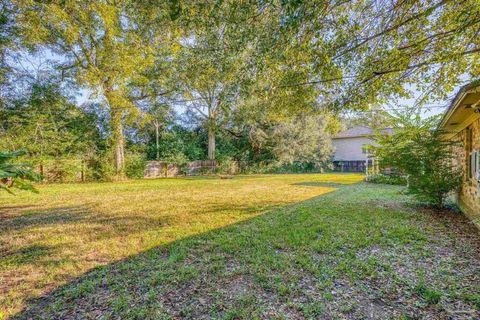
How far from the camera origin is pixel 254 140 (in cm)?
2052

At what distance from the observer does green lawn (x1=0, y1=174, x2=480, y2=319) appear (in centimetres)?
228

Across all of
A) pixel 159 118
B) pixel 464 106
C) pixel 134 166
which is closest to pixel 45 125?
pixel 134 166

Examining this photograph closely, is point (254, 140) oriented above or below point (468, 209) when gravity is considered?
above

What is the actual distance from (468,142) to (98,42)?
49.9ft

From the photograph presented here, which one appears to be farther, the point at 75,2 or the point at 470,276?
the point at 75,2

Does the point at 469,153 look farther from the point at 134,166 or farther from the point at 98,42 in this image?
the point at 134,166

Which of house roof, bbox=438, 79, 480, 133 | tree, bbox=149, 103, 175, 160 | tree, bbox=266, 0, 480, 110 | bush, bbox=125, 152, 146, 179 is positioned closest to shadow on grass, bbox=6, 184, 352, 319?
tree, bbox=266, 0, 480, 110

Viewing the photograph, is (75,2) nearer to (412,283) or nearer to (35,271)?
(35,271)

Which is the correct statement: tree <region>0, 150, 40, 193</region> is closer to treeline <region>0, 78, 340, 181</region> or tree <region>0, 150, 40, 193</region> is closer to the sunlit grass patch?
the sunlit grass patch

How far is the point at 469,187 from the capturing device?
573 cm

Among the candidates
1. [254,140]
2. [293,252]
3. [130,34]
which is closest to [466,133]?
[293,252]

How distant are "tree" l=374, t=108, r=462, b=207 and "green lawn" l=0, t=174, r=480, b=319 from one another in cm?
71

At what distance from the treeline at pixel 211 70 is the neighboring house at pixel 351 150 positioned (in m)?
3.65

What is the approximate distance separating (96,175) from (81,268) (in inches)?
502
